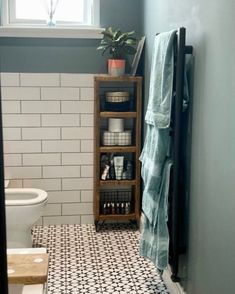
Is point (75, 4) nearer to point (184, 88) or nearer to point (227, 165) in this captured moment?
point (184, 88)

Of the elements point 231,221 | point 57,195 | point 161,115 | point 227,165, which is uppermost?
point 161,115

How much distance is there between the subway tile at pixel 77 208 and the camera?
11.6 ft

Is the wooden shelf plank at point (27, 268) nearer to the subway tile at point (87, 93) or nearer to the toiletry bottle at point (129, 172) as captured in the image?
the toiletry bottle at point (129, 172)

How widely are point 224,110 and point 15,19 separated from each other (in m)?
2.36

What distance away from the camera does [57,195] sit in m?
3.49

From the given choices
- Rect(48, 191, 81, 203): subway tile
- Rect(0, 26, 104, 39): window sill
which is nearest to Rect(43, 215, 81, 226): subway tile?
Rect(48, 191, 81, 203): subway tile

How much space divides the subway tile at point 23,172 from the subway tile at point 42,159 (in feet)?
0.16

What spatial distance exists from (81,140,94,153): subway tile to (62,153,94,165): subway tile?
1.4 inches

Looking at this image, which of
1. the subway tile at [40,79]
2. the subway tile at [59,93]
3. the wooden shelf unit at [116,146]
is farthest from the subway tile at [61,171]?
the subway tile at [40,79]

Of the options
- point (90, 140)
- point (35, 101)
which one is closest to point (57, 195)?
point (90, 140)

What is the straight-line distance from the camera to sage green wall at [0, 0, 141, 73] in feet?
10.7

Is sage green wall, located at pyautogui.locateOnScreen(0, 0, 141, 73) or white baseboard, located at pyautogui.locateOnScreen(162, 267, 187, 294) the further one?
sage green wall, located at pyautogui.locateOnScreen(0, 0, 141, 73)

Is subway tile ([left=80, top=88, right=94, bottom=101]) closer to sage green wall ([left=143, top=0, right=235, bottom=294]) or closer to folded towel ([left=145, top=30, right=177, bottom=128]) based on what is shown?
folded towel ([left=145, top=30, right=177, bottom=128])

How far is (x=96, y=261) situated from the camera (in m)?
2.85
